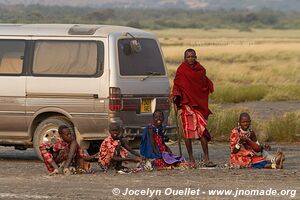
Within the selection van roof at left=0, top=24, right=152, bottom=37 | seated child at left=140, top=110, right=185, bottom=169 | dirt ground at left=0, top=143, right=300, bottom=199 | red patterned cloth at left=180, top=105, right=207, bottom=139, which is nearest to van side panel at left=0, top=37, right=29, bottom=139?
van roof at left=0, top=24, right=152, bottom=37

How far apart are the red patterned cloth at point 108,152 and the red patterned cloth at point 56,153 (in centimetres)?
Answer: 30

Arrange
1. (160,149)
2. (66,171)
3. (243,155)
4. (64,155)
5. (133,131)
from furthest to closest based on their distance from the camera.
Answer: (133,131), (160,149), (243,155), (64,155), (66,171)

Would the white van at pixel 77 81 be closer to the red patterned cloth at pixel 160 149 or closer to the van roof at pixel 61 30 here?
the van roof at pixel 61 30

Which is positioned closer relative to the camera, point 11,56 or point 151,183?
point 151,183

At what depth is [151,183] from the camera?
41.3 feet

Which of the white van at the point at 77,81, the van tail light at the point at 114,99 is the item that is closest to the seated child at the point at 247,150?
the white van at the point at 77,81

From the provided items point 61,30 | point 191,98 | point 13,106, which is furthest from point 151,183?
point 61,30

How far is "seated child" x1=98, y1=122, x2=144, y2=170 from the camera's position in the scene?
1380cm

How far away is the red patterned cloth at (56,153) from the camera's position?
13.6m

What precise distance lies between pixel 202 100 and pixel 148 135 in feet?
3.50

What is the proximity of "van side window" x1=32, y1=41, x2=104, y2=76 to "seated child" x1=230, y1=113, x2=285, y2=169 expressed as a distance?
7.54 feet

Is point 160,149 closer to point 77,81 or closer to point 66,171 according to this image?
point 66,171

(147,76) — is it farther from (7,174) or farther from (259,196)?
(259,196)

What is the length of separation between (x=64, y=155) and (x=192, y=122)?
2100 millimetres
